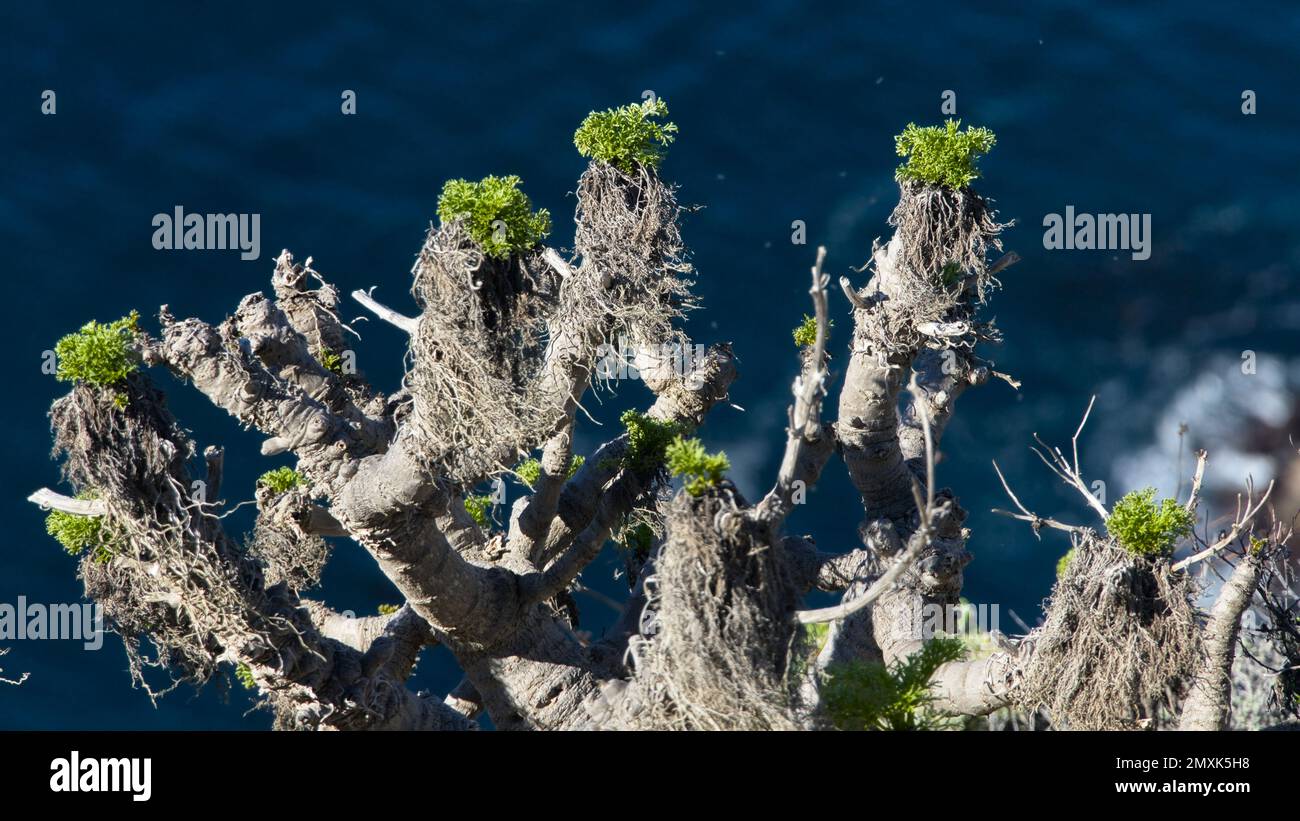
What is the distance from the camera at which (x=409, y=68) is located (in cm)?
2419

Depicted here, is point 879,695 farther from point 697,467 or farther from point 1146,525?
point 697,467

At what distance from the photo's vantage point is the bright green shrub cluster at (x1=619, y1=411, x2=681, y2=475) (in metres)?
10.8

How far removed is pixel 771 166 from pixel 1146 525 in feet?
53.8

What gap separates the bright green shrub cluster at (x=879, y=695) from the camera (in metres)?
9.15

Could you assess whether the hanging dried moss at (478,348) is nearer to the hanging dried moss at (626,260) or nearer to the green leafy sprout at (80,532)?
the hanging dried moss at (626,260)

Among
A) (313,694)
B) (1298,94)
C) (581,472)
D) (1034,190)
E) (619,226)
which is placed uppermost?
(1298,94)

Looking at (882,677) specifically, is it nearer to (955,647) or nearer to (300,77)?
(955,647)

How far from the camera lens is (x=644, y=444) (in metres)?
10.8

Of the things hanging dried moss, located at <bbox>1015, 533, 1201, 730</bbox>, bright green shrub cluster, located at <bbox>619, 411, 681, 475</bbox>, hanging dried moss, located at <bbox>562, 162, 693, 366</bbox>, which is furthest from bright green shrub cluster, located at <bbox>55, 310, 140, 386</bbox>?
hanging dried moss, located at <bbox>1015, 533, 1201, 730</bbox>

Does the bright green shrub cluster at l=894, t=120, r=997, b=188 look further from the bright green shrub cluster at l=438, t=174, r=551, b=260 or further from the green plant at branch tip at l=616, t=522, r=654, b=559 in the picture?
the green plant at branch tip at l=616, t=522, r=654, b=559

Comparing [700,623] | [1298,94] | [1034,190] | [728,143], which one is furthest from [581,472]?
[1298,94]

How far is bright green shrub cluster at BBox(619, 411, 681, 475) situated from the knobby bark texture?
59mm

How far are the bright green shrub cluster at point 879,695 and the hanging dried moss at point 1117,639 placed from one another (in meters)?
0.85

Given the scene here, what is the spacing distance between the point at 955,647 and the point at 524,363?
3895 millimetres
